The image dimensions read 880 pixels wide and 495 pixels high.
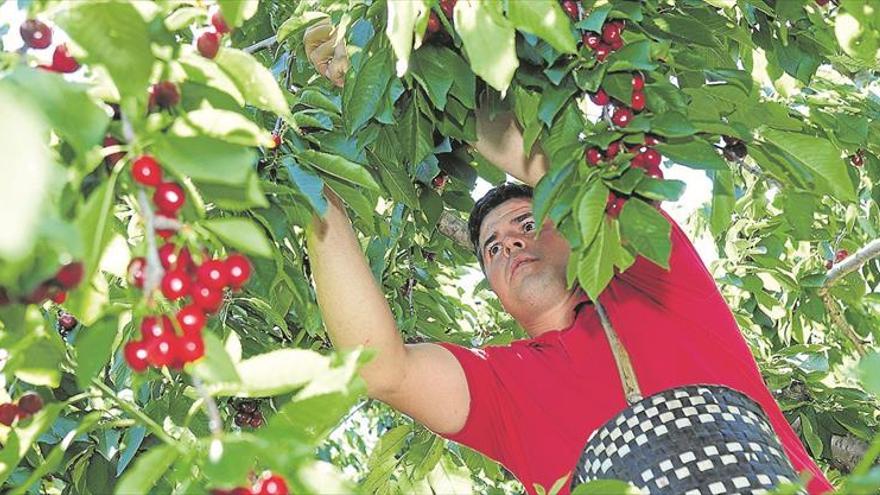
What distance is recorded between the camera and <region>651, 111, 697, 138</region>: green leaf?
1.55 m

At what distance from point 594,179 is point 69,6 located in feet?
2.59

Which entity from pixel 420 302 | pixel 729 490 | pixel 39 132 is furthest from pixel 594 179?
pixel 420 302

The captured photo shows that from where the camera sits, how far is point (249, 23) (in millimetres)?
2830

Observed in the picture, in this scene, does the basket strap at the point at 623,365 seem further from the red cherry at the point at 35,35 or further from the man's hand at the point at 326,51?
the red cherry at the point at 35,35

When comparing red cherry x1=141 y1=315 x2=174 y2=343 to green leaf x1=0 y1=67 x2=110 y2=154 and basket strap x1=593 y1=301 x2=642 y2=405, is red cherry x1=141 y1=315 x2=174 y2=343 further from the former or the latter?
basket strap x1=593 y1=301 x2=642 y2=405

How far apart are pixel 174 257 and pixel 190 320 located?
0.08 metres

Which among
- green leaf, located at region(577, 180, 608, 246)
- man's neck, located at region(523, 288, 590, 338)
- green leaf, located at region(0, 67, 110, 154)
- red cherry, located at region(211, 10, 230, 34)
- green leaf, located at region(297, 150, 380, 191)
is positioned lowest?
man's neck, located at region(523, 288, 590, 338)

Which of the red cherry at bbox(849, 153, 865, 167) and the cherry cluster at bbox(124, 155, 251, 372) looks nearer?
the cherry cluster at bbox(124, 155, 251, 372)

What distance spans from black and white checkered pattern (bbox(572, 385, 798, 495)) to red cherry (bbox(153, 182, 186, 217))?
3.54ft

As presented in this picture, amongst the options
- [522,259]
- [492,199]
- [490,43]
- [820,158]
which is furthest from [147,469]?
[492,199]

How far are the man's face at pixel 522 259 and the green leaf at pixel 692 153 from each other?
3.09 ft

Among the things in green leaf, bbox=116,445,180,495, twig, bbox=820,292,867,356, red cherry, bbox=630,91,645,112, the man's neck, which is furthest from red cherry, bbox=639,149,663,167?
twig, bbox=820,292,867,356

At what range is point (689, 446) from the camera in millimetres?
1869

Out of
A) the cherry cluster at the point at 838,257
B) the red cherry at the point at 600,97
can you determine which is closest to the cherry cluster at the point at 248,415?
the red cherry at the point at 600,97
